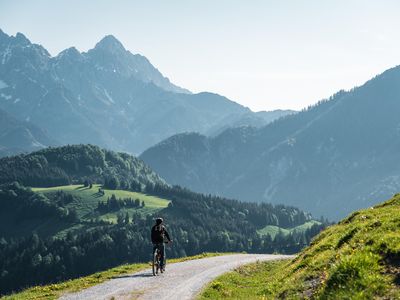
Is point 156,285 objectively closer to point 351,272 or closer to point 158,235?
point 158,235

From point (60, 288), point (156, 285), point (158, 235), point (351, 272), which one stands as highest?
point (158, 235)

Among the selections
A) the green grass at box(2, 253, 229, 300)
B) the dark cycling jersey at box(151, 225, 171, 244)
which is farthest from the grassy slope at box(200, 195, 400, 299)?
the green grass at box(2, 253, 229, 300)

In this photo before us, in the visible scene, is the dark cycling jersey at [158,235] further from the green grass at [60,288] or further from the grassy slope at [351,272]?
the grassy slope at [351,272]

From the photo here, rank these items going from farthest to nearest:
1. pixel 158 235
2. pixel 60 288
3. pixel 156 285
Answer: pixel 158 235, pixel 60 288, pixel 156 285

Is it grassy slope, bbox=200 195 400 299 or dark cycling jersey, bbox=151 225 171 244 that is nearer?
grassy slope, bbox=200 195 400 299

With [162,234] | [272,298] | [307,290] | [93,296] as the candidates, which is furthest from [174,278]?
[307,290]

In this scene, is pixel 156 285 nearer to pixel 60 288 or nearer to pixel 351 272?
pixel 60 288

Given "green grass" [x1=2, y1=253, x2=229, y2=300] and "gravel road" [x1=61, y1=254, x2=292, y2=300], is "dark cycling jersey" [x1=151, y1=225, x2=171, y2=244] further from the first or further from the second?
"green grass" [x1=2, y1=253, x2=229, y2=300]

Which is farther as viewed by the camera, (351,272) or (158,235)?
(158,235)

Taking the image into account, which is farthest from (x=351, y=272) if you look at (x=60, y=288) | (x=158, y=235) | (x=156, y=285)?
(x=60, y=288)

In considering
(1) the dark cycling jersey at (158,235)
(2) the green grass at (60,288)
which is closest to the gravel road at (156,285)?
(2) the green grass at (60,288)

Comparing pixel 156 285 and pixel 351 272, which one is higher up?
pixel 351 272

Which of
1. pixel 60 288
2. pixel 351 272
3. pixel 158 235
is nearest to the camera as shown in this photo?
pixel 351 272

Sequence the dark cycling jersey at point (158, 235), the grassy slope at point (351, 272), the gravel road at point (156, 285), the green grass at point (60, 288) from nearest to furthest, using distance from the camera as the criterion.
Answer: the grassy slope at point (351, 272) → the gravel road at point (156, 285) → the green grass at point (60, 288) → the dark cycling jersey at point (158, 235)
